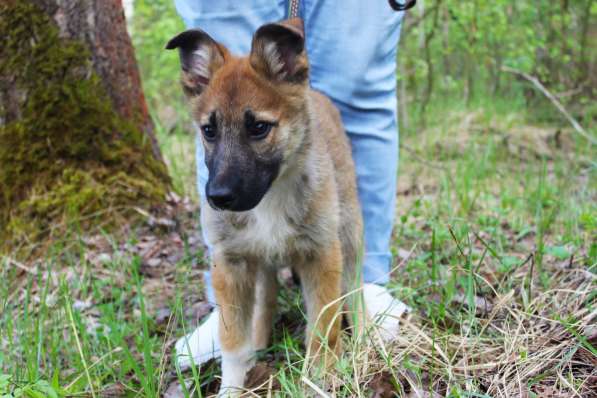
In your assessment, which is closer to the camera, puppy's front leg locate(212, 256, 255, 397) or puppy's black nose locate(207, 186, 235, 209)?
puppy's black nose locate(207, 186, 235, 209)

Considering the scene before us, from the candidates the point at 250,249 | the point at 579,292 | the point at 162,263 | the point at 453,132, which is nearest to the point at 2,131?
the point at 162,263

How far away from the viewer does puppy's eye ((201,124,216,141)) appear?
2.86m

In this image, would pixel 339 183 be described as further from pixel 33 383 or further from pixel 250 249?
pixel 33 383

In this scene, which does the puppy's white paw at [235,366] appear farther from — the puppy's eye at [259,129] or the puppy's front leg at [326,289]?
the puppy's eye at [259,129]

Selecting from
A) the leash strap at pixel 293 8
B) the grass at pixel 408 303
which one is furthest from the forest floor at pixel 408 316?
the leash strap at pixel 293 8

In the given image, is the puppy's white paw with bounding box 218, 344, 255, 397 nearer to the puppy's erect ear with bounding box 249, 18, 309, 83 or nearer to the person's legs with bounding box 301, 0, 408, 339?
the person's legs with bounding box 301, 0, 408, 339

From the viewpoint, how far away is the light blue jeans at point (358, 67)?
333 centimetres

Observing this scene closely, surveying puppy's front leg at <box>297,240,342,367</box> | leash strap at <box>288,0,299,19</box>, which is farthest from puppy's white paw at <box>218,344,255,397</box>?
leash strap at <box>288,0,299,19</box>

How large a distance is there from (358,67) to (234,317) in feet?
4.70

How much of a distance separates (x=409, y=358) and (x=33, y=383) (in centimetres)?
147

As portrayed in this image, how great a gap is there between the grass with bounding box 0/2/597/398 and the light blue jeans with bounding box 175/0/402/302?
14.1 inches

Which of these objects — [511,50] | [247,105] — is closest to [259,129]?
[247,105]

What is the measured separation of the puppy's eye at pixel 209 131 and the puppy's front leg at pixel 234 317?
1.90ft

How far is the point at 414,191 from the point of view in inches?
251
